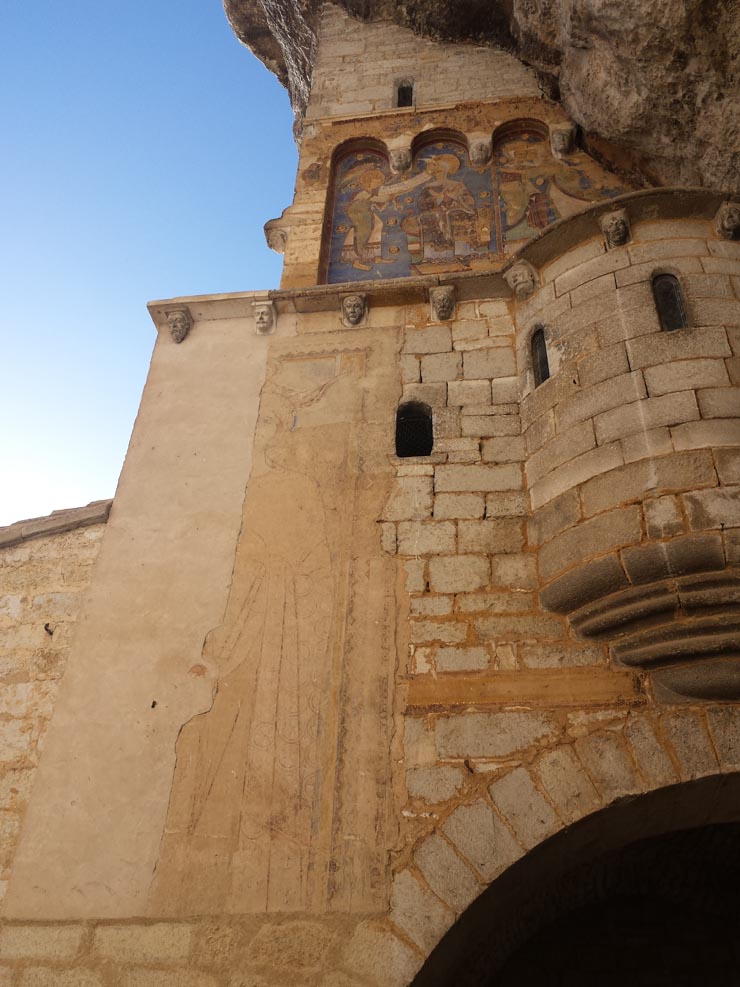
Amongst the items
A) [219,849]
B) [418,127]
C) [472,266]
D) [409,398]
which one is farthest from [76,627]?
[418,127]

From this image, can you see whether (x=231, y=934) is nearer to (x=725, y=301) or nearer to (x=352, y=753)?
(x=352, y=753)

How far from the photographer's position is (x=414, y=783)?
12.2 feet

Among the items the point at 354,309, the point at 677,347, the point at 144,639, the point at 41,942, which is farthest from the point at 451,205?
the point at 41,942

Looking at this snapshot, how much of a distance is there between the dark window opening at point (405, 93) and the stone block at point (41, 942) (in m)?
7.53

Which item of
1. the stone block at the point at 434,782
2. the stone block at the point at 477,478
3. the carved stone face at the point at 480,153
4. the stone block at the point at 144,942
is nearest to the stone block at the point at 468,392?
the stone block at the point at 477,478

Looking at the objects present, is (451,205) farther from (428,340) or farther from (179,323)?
(179,323)

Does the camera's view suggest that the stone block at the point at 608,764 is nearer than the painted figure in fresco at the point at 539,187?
Yes

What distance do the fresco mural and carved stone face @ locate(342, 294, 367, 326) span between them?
0.81 meters

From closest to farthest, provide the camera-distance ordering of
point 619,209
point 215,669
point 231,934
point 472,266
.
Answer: point 231,934
point 215,669
point 619,209
point 472,266

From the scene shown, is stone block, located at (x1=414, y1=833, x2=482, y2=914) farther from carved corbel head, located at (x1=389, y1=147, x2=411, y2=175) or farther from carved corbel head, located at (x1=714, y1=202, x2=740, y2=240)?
carved corbel head, located at (x1=389, y1=147, x2=411, y2=175)

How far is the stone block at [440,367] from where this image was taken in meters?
→ 5.20

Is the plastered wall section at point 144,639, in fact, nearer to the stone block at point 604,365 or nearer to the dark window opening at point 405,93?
the stone block at point 604,365

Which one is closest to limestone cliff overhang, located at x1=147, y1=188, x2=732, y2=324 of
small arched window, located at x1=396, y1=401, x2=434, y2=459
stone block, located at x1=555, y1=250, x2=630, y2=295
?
stone block, located at x1=555, y1=250, x2=630, y2=295

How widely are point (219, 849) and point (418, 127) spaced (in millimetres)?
6474
